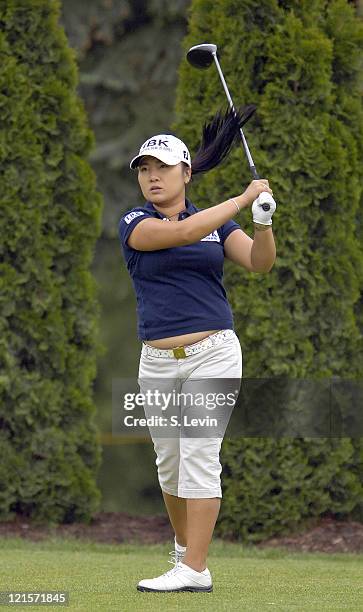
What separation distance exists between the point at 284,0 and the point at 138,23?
6.81 meters

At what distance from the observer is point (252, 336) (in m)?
7.22

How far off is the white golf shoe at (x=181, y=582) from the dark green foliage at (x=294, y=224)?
101 inches

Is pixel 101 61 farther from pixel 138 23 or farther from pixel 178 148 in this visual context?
pixel 178 148

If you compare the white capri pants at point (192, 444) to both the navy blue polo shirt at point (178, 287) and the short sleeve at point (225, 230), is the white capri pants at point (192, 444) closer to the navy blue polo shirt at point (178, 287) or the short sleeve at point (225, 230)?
the navy blue polo shirt at point (178, 287)

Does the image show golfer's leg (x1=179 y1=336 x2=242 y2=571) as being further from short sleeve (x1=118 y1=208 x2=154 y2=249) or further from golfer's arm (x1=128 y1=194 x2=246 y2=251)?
short sleeve (x1=118 y1=208 x2=154 y2=249)

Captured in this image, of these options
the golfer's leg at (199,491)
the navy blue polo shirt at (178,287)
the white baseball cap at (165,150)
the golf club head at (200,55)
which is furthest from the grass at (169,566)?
the golf club head at (200,55)

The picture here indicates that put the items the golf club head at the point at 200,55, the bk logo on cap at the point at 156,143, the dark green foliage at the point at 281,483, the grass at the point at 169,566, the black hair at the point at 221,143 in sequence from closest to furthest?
the grass at the point at 169,566 < the bk logo on cap at the point at 156,143 < the black hair at the point at 221,143 < the golf club head at the point at 200,55 < the dark green foliage at the point at 281,483

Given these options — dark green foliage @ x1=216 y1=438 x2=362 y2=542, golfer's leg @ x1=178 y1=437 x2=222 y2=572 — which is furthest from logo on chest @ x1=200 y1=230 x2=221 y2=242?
dark green foliage @ x1=216 y1=438 x2=362 y2=542

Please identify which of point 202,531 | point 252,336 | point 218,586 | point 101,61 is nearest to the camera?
point 202,531

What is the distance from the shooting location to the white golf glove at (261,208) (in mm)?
4621

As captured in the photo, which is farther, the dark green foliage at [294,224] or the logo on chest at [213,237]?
the dark green foliage at [294,224]

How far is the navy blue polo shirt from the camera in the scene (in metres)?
4.75

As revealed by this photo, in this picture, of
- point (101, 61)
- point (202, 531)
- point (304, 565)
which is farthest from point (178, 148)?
point (101, 61)

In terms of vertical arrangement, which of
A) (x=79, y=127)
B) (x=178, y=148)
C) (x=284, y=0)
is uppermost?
(x=284, y=0)
